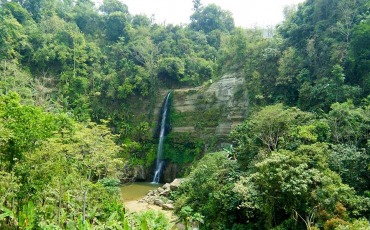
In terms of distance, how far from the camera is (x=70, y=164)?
1231 cm

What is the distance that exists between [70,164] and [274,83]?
17.7 m

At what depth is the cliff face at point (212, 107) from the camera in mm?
26125

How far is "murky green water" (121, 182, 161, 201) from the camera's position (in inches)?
905

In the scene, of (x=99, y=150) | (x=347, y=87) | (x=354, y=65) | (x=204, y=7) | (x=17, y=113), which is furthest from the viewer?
(x=204, y=7)

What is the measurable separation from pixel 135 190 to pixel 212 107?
10.3 metres

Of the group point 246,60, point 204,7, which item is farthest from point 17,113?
point 204,7

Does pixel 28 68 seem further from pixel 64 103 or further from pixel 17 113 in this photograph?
pixel 17 113

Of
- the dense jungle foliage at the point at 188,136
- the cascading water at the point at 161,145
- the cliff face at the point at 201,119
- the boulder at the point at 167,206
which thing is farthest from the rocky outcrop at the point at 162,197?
the cascading water at the point at 161,145

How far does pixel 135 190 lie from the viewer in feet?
82.1

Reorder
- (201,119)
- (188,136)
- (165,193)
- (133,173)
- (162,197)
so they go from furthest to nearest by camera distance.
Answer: (188,136)
(201,119)
(133,173)
(165,193)
(162,197)

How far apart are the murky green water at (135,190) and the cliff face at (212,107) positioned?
6.18m

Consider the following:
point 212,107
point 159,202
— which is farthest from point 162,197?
point 212,107

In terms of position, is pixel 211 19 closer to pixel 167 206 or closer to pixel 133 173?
pixel 133 173

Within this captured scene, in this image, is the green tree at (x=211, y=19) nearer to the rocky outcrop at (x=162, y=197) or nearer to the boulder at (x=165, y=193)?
the rocky outcrop at (x=162, y=197)
